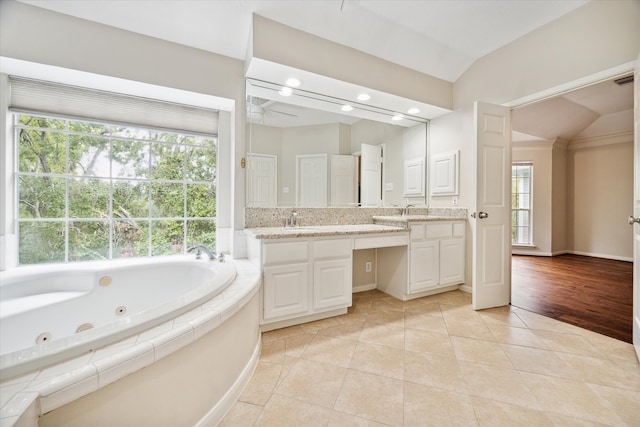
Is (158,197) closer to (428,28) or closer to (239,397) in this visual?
(239,397)

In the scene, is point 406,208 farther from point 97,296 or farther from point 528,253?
point 528,253

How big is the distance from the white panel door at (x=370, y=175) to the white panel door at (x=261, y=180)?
1.05m

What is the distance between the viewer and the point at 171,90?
7.34 ft

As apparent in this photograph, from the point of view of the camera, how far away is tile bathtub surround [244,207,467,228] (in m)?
2.57

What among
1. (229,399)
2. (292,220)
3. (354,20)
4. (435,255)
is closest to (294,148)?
(292,220)

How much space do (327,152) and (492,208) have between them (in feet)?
5.76

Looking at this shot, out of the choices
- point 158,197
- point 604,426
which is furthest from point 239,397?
point 158,197

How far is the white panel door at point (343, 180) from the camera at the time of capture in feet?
9.51

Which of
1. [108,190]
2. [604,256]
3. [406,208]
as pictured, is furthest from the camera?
[604,256]

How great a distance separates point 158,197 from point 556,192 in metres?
7.01

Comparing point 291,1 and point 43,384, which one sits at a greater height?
point 291,1

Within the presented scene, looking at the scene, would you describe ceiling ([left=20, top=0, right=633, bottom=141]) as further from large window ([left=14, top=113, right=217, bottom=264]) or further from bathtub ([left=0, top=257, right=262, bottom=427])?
bathtub ([left=0, top=257, right=262, bottom=427])

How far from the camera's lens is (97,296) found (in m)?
1.91

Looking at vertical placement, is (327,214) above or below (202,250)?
above
